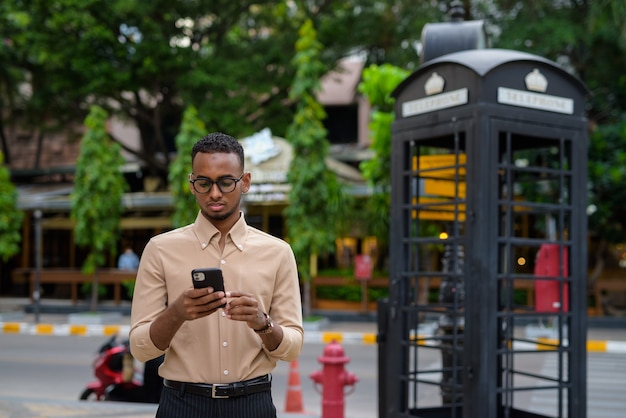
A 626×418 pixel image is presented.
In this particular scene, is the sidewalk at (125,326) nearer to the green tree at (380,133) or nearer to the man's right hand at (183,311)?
the green tree at (380,133)

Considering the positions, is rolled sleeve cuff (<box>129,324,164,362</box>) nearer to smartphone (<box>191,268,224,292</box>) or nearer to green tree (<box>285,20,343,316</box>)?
smartphone (<box>191,268,224,292</box>)

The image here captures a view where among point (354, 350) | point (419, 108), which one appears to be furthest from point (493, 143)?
point (354, 350)

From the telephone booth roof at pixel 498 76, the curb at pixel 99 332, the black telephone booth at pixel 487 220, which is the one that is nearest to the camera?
the black telephone booth at pixel 487 220

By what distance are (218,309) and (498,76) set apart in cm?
306

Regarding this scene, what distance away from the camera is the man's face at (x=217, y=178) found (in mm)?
2854

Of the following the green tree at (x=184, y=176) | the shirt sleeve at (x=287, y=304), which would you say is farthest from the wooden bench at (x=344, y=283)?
the shirt sleeve at (x=287, y=304)

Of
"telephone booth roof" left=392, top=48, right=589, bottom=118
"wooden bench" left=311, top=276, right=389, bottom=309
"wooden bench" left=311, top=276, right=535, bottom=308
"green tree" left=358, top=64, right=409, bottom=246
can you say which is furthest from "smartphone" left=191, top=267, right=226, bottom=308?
"wooden bench" left=311, top=276, right=389, bottom=309

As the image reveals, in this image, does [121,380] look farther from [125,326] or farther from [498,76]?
[125,326]

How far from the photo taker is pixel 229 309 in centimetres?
261

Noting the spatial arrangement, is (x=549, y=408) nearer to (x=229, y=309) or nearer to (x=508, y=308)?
(x=508, y=308)

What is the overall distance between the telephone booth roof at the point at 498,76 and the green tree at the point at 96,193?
1722 cm

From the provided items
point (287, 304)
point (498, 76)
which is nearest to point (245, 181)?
point (287, 304)

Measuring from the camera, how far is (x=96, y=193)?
71.4ft

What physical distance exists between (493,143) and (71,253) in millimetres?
27401
